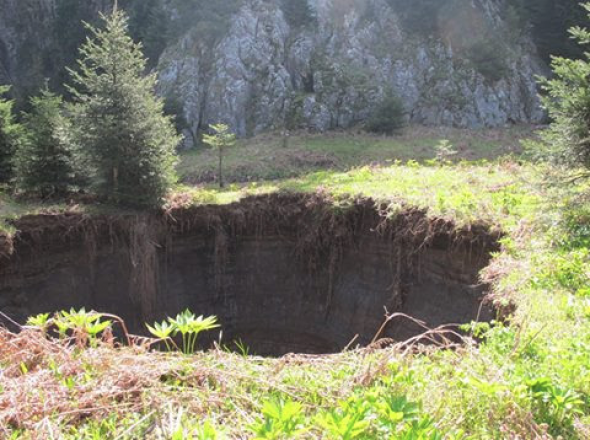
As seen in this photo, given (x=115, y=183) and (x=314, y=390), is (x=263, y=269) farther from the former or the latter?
(x=314, y=390)

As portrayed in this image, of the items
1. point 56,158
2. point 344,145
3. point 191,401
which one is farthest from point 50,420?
point 344,145

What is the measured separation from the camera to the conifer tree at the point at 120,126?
36.3ft

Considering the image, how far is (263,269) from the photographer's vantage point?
1252 cm

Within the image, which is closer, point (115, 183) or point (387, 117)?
point (115, 183)

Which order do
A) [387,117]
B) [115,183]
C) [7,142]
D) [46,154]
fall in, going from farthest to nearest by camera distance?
1. [387,117]
2. [7,142]
3. [46,154]
4. [115,183]

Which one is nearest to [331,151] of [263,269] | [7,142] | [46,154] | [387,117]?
[387,117]

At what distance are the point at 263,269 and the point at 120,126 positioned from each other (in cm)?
506

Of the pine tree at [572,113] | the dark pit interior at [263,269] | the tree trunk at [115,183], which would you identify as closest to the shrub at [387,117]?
the dark pit interior at [263,269]

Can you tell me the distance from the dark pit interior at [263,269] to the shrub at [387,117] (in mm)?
14112

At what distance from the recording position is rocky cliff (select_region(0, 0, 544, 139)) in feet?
86.6

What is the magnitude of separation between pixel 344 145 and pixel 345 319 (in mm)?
13034

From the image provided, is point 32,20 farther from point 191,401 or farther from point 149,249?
point 191,401

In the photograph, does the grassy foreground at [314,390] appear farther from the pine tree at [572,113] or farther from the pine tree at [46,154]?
the pine tree at [46,154]

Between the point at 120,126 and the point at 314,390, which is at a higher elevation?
the point at 120,126
